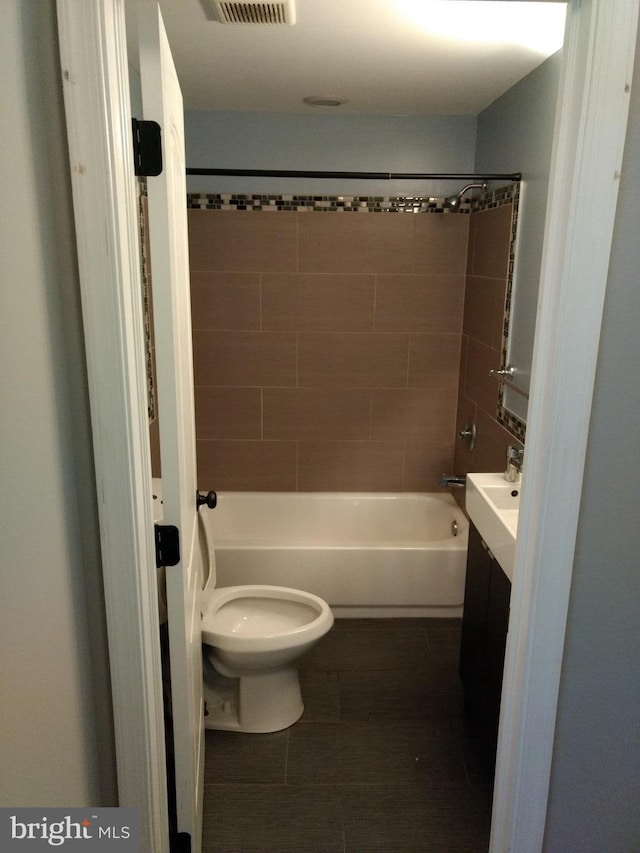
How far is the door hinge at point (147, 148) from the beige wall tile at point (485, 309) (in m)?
1.95

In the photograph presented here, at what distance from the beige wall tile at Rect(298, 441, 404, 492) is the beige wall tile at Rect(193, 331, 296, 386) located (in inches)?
17.2

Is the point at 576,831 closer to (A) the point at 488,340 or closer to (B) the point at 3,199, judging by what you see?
(B) the point at 3,199

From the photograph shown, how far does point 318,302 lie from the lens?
11.5ft

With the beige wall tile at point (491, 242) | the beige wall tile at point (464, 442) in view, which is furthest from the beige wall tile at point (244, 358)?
the beige wall tile at point (491, 242)

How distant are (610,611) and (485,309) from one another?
209 centimetres

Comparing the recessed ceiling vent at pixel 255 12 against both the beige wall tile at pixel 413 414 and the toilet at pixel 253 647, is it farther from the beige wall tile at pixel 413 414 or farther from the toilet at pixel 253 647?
the beige wall tile at pixel 413 414

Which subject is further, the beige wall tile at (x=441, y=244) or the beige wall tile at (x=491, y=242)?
the beige wall tile at (x=441, y=244)

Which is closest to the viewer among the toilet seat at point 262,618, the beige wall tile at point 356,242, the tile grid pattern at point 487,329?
the toilet seat at point 262,618

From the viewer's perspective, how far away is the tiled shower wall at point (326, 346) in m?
3.45

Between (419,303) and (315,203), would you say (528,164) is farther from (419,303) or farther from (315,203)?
(315,203)

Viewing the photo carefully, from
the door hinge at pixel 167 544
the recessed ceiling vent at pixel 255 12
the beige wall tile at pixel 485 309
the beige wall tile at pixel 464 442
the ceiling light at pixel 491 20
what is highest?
the ceiling light at pixel 491 20

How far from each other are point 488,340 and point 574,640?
1998 mm

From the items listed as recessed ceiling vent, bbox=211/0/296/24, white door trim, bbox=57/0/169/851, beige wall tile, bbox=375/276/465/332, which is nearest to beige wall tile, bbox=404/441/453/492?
beige wall tile, bbox=375/276/465/332

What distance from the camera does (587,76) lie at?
1.07m
